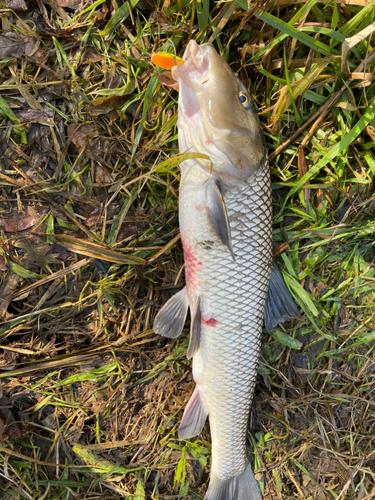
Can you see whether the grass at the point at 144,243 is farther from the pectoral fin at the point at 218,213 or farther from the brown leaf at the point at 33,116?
the pectoral fin at the point at 218,213

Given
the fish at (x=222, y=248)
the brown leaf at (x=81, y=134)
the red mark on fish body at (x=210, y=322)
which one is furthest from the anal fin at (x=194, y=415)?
Answer: the brown leaf at (x=81, y=134)

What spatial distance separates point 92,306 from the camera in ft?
6.12

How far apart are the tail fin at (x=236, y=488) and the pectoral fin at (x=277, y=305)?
41.0 inches

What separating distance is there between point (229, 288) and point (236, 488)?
1449mm

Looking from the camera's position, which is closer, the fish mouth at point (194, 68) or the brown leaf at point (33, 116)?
the fish mouth at point (194, 68)

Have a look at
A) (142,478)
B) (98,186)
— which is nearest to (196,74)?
(98,186)

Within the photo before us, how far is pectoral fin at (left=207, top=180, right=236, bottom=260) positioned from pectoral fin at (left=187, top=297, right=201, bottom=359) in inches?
15.5

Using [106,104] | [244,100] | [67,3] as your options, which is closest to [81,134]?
[106,104]

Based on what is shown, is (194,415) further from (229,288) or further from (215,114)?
(215,114)

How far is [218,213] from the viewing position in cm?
137

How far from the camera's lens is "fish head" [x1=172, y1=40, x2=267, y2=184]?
1.37 metres

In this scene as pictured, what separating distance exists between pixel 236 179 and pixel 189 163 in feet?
0.82

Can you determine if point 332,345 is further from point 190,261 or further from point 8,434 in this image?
point 8,434

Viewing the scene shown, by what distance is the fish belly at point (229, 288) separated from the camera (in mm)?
1469
